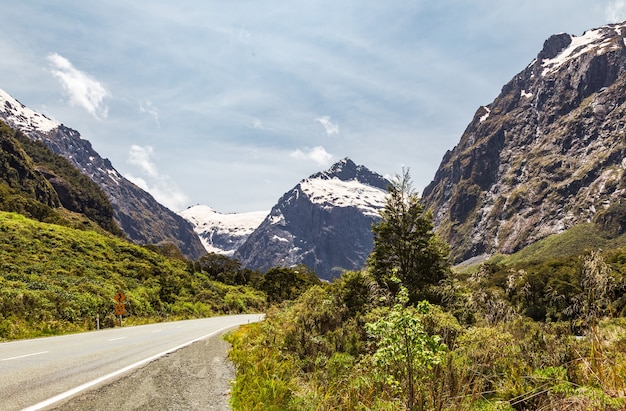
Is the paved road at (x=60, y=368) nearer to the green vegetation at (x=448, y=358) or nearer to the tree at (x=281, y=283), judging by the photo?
the green vegetation at (x=448, y=358)

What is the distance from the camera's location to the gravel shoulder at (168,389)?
6.74 metres

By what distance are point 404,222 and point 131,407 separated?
20.2 metres

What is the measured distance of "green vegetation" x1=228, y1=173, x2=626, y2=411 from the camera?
5438 millimetres

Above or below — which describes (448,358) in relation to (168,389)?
above

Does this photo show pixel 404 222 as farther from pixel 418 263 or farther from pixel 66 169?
pixel 66 169

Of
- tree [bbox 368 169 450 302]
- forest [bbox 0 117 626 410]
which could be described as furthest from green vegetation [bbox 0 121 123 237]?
tree [bbox 368 169 450 302]

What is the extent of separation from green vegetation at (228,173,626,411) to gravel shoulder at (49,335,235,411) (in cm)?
45

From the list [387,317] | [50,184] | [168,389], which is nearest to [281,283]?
[168,389]

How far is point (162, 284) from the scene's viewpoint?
A: 45.3m

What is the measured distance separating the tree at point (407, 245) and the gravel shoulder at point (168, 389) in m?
13.7

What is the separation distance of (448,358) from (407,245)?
1763 cm

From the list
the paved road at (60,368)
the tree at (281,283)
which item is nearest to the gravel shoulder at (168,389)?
the paved road at (60,368)

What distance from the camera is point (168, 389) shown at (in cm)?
807

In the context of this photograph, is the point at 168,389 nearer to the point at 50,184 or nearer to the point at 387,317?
the point at 387,317
